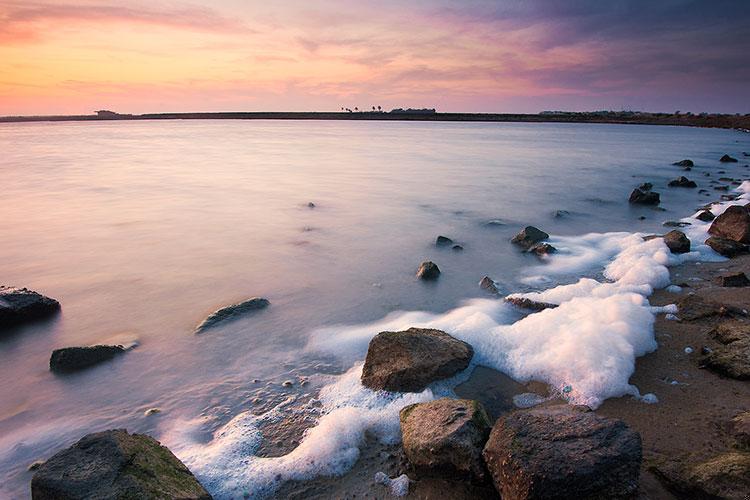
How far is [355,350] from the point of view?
16.9 feet

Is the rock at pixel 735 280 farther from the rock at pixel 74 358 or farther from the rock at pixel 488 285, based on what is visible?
the rock at pixel 74 358

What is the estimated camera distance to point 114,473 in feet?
8.68

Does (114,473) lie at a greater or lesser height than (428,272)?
greater

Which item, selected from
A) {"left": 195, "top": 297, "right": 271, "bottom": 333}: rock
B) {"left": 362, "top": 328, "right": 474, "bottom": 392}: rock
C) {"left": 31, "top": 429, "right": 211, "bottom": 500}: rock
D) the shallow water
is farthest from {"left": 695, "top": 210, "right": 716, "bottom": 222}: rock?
{"left": 31, "top": 429, "right": 211, "bottom": 500}: rock

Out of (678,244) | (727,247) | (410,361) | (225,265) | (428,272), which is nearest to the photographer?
(410,361)

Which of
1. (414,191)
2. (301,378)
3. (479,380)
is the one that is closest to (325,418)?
(301,378)

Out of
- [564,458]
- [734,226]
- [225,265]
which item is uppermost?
[734,226]

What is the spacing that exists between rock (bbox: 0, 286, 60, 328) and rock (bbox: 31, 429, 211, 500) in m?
A: 3.98

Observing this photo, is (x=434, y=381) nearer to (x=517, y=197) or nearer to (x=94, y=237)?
(x=94, y=237)

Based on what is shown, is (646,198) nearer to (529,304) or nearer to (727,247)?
(727,247)

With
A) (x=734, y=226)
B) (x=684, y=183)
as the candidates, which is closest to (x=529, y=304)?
(x=734, y=226)

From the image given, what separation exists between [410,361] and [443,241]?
5.54 meters

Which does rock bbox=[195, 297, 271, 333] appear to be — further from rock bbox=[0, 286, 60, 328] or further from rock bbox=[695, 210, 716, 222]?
rock bbox=[695, 210, 716, 222]

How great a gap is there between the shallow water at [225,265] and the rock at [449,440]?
5.12ft
